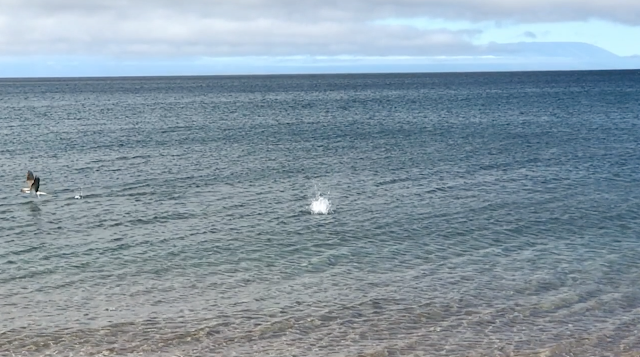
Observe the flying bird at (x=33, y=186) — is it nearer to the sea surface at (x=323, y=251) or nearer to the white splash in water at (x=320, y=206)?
the sea surface at (x=323, y=251)

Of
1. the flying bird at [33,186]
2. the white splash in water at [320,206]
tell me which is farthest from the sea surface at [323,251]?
the flying bird at [33,186]

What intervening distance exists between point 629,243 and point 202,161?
122 ft

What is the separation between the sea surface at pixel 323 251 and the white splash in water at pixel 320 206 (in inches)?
6.8

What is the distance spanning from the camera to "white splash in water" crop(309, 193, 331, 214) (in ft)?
133

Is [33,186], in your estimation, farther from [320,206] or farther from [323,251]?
[323,251]

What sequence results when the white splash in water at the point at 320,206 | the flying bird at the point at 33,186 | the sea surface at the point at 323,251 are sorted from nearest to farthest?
the sea surface at the point at 323,251 → the white splash in water at the point at 320,206 → the flying bird at the point at 33,186

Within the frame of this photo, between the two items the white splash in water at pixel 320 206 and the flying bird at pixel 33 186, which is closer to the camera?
the white splash in water at pixel 320 206

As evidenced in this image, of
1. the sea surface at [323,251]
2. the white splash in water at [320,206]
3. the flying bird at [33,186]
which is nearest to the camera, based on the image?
the sea surface at [323,251]

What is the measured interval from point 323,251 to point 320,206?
8.52 m

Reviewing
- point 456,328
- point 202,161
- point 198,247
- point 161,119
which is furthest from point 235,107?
point 456,328

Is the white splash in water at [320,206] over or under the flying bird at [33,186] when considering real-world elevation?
under

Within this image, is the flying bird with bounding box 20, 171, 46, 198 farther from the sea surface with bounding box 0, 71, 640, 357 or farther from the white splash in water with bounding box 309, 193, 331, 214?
the white splash in water with bounding box 309, 193, 331, 214

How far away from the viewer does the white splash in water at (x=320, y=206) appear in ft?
133

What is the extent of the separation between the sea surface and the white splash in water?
0.17 metres
